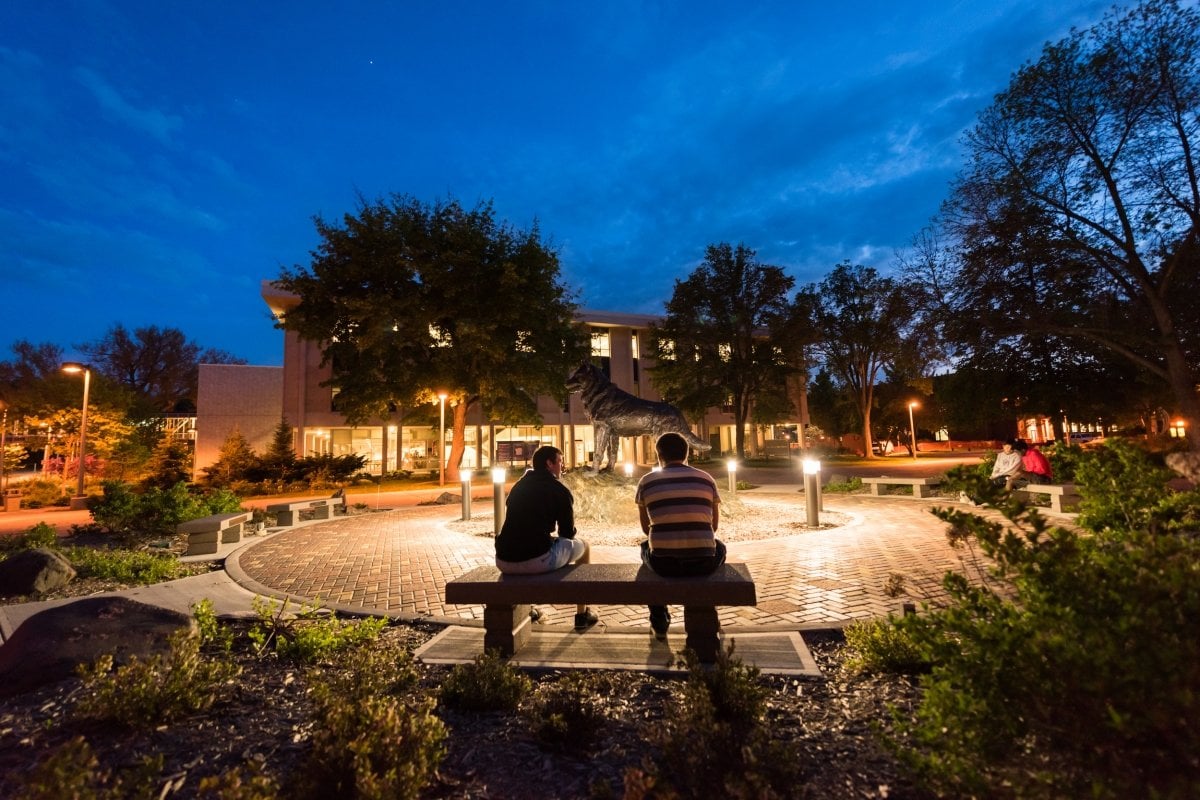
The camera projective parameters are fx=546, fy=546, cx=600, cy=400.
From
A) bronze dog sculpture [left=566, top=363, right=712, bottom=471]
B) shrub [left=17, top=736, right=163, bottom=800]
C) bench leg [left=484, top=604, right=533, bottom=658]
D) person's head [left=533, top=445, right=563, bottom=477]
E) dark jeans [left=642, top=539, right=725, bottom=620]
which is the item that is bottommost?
bench leg [left=484, top=604, right=533, bottom=658]

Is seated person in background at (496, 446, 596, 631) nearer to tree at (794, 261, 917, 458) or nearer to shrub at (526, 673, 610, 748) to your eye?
shrub at (526, 673, 610, 748)

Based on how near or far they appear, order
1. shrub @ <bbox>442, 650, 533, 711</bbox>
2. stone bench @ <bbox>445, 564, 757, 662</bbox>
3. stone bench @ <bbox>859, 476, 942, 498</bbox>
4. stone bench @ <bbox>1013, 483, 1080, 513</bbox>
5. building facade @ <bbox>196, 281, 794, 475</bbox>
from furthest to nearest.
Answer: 1. building facade @ <bbox>196, 281, 794, 475</bbox>
2. stone bench @ <bbox>859, 476, 942, 498</bbox>
3. stone bench @ <bbox>1013, 483, 1080, 513</bbox>
4. stone bench @ <bbox>445, 564, 757, 662</bbox>
5. shrub @ <bbox>442, 650, 533, 711</bbox>

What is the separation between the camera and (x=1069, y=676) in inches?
70.1

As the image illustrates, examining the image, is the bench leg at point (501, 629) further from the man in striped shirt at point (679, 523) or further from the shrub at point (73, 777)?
the shrub at point (73, 777)

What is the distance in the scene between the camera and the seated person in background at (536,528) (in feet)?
13.1

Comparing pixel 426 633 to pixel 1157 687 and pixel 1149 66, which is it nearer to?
pixel 1157 687

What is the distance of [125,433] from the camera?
914 inches

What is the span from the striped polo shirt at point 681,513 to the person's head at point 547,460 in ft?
2.73

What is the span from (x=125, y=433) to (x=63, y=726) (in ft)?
87.5

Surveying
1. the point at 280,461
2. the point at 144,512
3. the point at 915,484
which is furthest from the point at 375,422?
the point at 915,484

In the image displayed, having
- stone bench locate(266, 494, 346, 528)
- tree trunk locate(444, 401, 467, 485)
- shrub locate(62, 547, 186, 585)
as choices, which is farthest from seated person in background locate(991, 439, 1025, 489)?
tree trunk locate(444, 401, 467, 485)

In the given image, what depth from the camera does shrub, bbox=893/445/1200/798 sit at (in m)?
1.63

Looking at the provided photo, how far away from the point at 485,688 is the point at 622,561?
441cm

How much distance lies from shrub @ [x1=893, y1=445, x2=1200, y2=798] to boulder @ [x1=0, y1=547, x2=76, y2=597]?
8.52m
